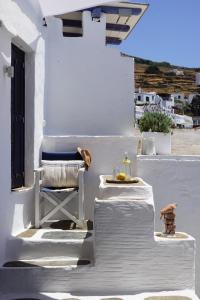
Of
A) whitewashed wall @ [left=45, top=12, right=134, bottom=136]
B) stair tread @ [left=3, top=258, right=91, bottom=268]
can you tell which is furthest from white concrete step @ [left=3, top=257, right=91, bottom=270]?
whitewashed wall @ [left=45, top=12, right=134, bottom=136]

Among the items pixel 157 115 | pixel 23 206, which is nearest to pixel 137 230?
pixel 23 206

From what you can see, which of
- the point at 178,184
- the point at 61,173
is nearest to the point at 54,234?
the point at 61,173

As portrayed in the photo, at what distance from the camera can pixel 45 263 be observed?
660 cm

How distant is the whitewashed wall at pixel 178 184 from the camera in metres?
8.39

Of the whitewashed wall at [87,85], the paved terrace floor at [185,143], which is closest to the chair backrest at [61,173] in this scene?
the whitewashed wall at [87,85]

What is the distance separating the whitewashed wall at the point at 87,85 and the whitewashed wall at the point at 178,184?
259cm

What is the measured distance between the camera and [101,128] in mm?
10734

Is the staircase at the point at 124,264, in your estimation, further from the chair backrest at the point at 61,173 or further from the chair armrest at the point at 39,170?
the chair armrest at the point at 39,170

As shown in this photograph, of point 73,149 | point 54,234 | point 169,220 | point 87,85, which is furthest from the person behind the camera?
point 87,85

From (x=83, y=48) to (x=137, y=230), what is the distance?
5.55 metres

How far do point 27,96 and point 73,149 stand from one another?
1.25 metres

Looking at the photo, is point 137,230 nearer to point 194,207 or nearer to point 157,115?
point 194,207

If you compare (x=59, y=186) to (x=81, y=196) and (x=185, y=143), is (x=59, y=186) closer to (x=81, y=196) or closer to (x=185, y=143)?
(x=81, y=196)

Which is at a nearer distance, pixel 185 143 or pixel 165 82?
pixel 185 143
